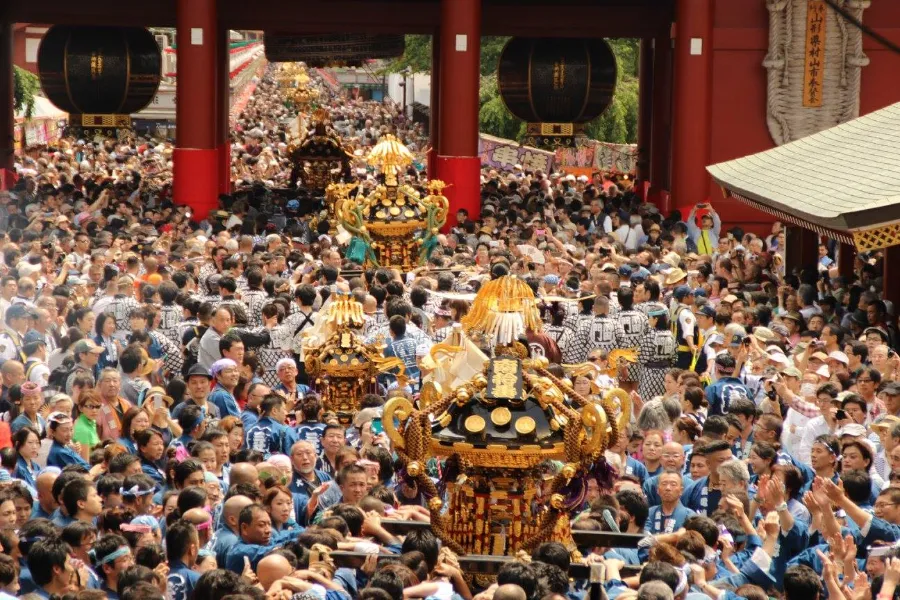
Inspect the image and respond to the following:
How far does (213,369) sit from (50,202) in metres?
14.5

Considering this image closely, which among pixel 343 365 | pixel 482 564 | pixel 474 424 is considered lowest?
pixel 482 564

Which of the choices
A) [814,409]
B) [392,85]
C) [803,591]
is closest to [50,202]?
[814,409]

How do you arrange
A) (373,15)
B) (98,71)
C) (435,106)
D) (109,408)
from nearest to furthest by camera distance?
(109,408) < (98,71) < (373,15) < (435,106)

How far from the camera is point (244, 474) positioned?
935 centimetres

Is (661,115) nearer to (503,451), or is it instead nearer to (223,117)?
(223,117)

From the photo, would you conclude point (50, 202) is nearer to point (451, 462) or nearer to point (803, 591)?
point (451, 462)

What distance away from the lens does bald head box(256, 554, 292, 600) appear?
7762mm

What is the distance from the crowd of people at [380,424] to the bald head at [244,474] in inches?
0.6

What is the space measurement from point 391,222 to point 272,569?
40.7 ft

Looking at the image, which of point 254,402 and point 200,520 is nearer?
point 200,520

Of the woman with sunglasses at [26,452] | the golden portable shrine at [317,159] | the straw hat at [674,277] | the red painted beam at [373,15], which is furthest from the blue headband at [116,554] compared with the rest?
the golden portable shrine at [317,159]

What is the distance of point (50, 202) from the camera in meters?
26.0

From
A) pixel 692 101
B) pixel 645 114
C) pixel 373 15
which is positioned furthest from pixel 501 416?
pixel 645 114

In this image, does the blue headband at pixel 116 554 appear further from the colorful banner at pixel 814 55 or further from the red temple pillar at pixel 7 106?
the red temple pillar at pixel 7 106
